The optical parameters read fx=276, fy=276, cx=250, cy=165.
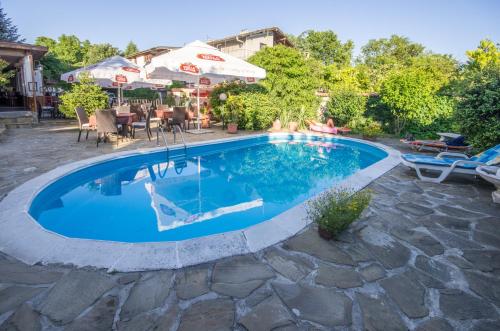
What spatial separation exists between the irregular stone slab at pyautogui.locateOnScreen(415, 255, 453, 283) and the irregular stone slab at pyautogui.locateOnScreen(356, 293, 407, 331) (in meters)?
0.74

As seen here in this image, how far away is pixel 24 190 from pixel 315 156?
24.3 ft

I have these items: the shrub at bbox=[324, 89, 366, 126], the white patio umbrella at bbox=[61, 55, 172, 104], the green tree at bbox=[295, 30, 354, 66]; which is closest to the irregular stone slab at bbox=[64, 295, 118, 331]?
the white patio umbrella at bbox=[61, 55, 172, 104]

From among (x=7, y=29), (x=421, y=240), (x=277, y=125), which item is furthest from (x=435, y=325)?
(x=7, y=29)

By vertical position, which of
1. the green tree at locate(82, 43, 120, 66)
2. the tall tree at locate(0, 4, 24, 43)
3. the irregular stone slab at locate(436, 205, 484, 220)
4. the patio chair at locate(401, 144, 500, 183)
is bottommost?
the irregular stone slab at locate(436, 205, 484, 220)

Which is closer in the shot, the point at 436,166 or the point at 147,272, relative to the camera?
the point at 147,272

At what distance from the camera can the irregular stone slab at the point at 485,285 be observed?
2311 millimetres

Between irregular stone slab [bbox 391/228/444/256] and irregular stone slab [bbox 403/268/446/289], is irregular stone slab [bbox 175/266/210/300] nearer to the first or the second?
irregular stone slab [bbox 403/268/446/289]

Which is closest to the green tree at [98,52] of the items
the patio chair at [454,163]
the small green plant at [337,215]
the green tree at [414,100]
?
the green tree at [414,100]

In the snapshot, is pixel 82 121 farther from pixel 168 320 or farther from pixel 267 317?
pixel 267 317

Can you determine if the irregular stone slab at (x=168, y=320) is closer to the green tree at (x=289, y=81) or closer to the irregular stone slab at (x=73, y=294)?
the irregular stone slab at (x=73, y=294)

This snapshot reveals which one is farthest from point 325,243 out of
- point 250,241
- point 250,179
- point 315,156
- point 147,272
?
point 315,156

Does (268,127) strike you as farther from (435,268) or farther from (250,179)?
(435,268)

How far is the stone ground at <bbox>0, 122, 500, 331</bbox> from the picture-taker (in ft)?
6.47

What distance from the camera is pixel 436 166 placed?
5.54 meters
